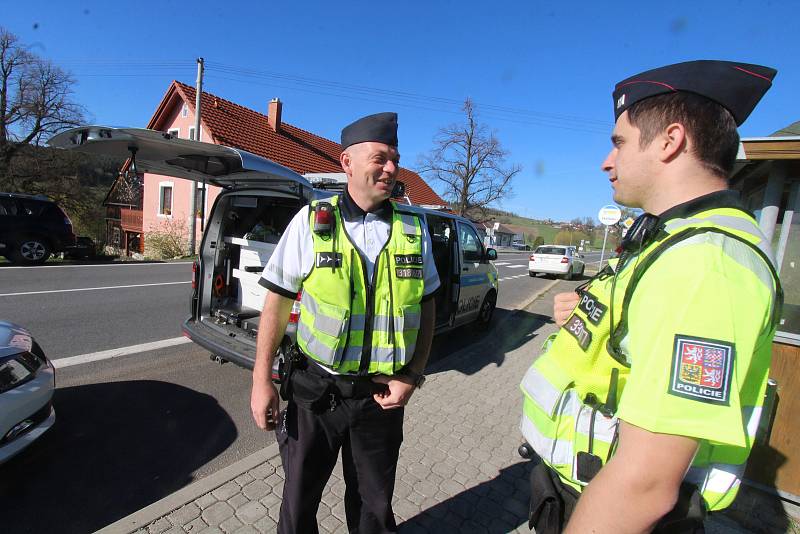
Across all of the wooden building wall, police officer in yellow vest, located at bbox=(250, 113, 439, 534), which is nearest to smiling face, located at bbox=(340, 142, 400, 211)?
police officer in yellow vest, located at bbox=(250, 113, 439, 534)

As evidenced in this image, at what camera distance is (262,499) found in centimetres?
246

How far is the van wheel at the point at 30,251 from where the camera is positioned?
1098cm

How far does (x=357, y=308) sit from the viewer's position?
5.77 feet

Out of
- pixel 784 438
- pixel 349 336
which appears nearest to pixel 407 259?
pixel 349 336

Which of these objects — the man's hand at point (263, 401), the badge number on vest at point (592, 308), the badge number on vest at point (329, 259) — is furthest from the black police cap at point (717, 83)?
the man's hand at point (263, 401)

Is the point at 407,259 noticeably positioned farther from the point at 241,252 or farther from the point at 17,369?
the point at 241,252

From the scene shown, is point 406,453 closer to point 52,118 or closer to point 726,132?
point 726,132

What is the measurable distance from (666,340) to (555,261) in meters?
19.6

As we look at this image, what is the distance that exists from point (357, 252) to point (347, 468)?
3.49 feet

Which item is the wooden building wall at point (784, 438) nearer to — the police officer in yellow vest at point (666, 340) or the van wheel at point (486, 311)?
the police officer in yellow vest at point (666, 340)

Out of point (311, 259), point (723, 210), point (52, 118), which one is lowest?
point (311, 259)

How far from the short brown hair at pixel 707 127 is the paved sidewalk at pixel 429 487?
2.32 metres

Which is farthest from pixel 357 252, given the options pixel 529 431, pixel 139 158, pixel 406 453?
pixel 139 158

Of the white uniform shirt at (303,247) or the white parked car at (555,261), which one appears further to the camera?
→ the white parked car at (555,261)
